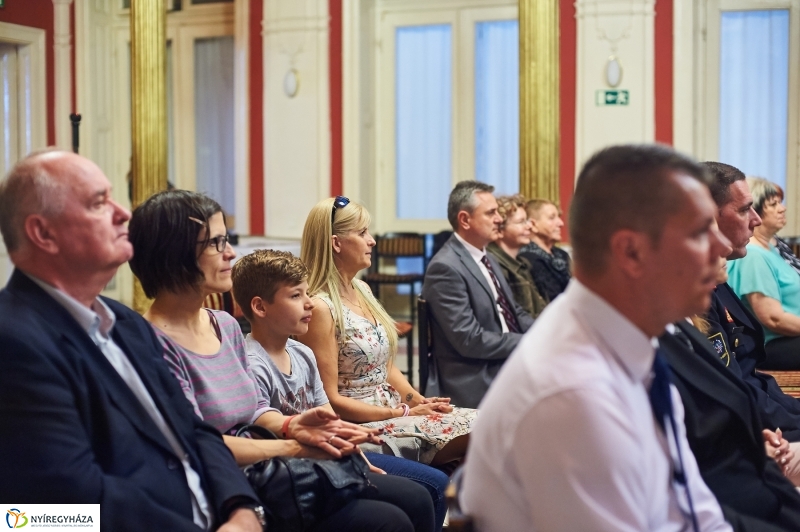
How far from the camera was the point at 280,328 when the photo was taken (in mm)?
2445

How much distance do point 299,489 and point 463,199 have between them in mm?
2510

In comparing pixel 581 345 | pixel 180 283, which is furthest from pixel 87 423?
→ pixel 581 345

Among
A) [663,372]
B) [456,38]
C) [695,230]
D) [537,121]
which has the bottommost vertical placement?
[663,372]

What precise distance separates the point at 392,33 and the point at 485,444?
26.4 feet

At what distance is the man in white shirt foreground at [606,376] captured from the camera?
3.67 ft

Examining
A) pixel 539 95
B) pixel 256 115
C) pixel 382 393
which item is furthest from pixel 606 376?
pixel 256 115

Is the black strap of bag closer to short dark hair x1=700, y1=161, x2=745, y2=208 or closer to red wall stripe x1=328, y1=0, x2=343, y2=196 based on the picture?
short dark hair x1=700, y1=161, x2=745, y2=208

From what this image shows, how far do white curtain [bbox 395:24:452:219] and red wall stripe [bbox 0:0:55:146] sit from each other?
3493 mm

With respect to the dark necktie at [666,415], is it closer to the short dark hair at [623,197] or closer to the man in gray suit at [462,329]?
the short dark hair at [623,197]

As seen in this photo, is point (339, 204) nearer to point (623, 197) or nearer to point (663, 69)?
point (623, 197)

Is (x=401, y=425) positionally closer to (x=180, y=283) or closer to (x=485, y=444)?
(x=180, y=283)

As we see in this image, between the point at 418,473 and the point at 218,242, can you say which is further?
the point at 418,473

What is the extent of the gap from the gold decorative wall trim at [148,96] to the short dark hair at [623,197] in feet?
22.7

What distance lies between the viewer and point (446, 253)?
12.7 ft
